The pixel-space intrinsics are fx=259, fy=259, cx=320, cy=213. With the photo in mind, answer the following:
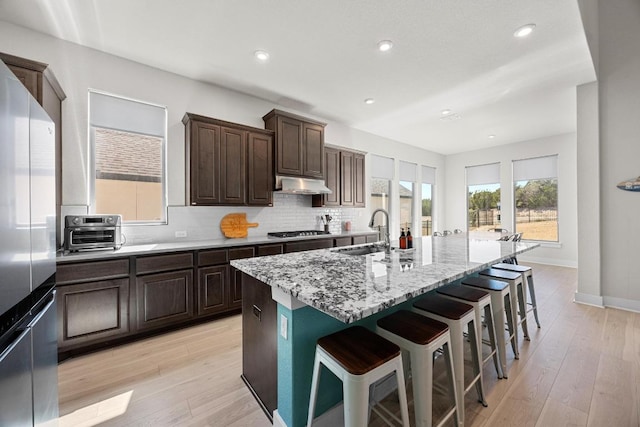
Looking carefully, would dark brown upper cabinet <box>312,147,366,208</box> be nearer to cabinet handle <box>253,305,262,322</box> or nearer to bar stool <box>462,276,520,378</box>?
bar stool <box>462,276,520,378</box>

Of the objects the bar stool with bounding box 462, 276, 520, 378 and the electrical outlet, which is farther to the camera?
the bar stool with bounding box 462, 276, 520, 378


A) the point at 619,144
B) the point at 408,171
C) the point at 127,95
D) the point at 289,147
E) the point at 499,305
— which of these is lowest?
the point at 499,305

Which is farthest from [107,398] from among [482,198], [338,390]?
[482,198]

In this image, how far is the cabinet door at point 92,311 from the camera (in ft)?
7.16

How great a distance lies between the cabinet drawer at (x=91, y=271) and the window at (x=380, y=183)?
4.59 meters

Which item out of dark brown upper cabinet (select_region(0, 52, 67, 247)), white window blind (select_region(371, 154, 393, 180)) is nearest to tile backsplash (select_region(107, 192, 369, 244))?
dark brown upper cabinet (select_region(0, 52, 67, 247))

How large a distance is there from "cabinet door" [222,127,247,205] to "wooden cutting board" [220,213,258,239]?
366 mm

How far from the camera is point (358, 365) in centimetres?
108

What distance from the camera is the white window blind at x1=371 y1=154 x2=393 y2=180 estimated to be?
19.3 feet

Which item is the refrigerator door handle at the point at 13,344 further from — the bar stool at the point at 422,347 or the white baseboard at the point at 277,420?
the bar stool at the point at 422,347

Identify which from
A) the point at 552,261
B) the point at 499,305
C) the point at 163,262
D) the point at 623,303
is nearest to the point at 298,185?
the point at 163,262

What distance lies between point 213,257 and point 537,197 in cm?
724

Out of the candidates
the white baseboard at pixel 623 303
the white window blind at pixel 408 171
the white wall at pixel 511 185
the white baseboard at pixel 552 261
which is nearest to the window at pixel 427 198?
the white window blind at pixel 408 171

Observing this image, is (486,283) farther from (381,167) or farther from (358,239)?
(381,167)
